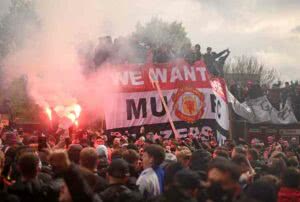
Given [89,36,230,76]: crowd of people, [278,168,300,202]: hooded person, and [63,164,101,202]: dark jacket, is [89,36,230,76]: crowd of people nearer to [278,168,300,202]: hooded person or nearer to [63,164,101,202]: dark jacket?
[278,168,300,202]: hooded person

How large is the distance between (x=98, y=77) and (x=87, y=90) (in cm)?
68

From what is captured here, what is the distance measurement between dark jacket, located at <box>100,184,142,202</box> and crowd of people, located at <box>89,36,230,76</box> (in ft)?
33.1

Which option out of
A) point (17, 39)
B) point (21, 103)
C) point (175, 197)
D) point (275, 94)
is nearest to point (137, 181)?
point (175, 197)

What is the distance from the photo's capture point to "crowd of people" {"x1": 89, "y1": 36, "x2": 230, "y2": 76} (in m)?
15.4

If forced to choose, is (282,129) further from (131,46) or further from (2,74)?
(2,74)

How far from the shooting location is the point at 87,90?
14688 mm

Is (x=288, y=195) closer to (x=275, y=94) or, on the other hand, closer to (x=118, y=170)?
(x=118, y=170)

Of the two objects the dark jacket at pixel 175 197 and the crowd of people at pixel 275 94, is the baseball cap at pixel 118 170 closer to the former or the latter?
the dark jacket at pixel 175 197

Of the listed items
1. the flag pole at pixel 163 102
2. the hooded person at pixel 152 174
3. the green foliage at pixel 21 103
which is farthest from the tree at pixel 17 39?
the hooded person at pixel 152 174

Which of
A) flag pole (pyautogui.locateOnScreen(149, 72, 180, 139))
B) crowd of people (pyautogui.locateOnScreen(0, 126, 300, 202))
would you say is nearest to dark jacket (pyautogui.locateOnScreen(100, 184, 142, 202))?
crowd of people (pyautogui.locateOnScreen(0, 126, 300, 202))

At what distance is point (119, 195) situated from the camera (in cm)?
493

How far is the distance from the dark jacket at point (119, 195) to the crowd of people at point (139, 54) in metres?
10.1

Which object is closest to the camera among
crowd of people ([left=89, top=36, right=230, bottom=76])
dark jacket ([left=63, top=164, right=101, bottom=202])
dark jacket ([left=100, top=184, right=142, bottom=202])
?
dark jacket ([left=63, top=164, right=101, bottom=202])

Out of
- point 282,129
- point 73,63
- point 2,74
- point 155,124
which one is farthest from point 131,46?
point 2,74
